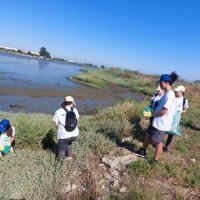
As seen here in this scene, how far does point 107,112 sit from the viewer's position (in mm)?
9969

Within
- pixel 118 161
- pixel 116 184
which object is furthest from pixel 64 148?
pixel 116 184

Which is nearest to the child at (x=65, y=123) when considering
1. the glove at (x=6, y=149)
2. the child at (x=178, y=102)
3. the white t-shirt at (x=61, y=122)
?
the white t-shirt at (x=61, y=122)

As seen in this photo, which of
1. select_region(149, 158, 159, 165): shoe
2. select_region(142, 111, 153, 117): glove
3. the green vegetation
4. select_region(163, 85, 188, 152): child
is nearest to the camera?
the green vegetation

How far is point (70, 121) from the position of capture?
5.49 metres

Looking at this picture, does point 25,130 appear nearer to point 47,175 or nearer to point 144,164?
point 47,175

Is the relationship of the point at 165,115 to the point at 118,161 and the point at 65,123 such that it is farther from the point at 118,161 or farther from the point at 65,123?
the point at 65,123

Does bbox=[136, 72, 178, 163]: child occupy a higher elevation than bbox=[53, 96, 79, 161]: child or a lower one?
higher

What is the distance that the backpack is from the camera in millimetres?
5480

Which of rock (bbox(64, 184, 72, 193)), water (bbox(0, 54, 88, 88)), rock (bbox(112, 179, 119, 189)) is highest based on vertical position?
rock (bbox(112, 179, 119, 189))

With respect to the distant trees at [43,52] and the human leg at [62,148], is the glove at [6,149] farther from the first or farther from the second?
the distant trees at [43,52]

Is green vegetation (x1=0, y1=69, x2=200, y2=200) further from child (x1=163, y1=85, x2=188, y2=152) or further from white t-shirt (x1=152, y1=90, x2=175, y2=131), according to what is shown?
white t-shirt (x1=152, y1=90, x2=175, y2=131)

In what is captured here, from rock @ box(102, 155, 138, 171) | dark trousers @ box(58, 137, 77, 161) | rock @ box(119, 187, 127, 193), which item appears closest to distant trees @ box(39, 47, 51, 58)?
dark trousers @ box(58, 137, 77, 161)

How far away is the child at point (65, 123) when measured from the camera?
550 cm

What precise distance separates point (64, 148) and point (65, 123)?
60 cm
